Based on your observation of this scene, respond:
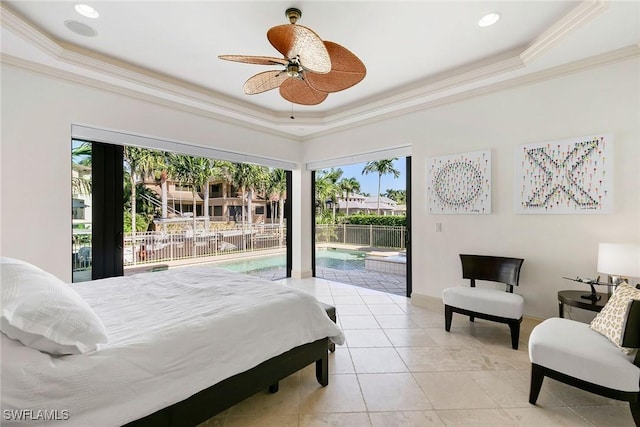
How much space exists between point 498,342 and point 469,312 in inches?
14.6

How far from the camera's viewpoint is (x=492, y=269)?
3166 mm

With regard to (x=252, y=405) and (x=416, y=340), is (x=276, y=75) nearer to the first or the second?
(x=252, y=405)

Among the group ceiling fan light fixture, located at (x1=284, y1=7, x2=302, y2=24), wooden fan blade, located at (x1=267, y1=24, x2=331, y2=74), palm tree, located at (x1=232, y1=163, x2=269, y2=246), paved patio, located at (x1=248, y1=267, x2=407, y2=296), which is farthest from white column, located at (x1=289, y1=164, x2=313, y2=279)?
wooden fan blade, located at (x1=267, y1=24, x2=331, y2=74)

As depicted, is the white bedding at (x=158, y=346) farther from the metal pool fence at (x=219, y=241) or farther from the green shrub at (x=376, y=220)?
the green shrub at (x=376, y=220)

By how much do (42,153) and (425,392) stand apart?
408 centimetres

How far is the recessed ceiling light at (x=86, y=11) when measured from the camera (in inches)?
85.2

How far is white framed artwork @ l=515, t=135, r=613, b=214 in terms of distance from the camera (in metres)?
2.66

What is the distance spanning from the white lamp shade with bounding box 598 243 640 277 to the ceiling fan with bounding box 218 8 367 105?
2.49 m

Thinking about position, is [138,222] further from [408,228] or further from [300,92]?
[408,228]

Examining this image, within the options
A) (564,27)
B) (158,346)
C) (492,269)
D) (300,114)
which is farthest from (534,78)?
(158,346)

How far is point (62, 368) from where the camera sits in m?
1.06

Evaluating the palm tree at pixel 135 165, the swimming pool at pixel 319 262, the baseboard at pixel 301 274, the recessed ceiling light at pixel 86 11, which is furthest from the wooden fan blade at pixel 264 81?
the swimming pool at pixel 319 262

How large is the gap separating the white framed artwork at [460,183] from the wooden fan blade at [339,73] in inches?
78.5

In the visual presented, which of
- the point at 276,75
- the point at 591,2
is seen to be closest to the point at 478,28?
the point at 591,2
